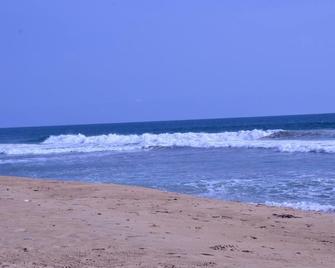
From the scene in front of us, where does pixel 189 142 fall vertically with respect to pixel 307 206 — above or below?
above

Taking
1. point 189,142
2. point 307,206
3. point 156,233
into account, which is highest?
point 189,142

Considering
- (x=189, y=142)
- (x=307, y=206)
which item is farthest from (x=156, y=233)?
(x=189, y=142)

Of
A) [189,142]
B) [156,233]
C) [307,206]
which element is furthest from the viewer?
[189,142]

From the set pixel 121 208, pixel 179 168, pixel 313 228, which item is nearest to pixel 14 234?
pixel 121 208

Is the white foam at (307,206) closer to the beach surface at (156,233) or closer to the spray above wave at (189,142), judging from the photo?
the beach surface at (156,233)

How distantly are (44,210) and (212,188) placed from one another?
5.31 metres

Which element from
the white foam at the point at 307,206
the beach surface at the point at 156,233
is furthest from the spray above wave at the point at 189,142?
the beach surface at the point at 156,233

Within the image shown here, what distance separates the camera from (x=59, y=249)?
6.13 metres

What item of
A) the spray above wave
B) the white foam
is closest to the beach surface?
the white foam

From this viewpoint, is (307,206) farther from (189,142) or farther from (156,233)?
(189,142)

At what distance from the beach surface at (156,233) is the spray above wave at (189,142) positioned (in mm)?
13853

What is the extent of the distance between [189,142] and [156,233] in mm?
27562

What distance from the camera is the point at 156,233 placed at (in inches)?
279

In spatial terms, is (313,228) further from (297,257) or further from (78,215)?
(78,215)
